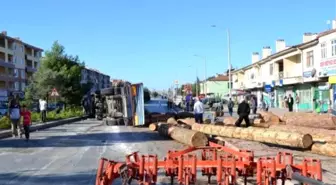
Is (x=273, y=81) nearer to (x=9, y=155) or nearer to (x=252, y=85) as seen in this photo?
(x=252, y=85)

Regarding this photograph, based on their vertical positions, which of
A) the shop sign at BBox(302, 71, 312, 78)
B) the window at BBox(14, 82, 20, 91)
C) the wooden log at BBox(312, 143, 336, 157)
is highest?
the window at BBox(14, 82, 20, 91)

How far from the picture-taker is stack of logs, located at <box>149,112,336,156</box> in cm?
1325

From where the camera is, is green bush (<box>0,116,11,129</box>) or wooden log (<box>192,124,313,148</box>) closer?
wooden log (<box>192,124,313,148</box>)

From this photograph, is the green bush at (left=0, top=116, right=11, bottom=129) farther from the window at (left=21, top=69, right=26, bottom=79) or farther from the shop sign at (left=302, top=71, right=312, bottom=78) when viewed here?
the window at (left=21, top=69, right=26, bottom=79)

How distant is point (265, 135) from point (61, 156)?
6.49m

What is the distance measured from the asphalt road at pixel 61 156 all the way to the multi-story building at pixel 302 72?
18.5 m

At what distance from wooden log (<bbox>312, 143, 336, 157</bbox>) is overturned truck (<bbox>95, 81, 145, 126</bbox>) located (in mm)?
11760

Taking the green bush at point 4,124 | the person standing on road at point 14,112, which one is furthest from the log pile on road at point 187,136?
the green bush at point 4,124

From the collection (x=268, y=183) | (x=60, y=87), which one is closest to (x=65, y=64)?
(x=60, y=87)

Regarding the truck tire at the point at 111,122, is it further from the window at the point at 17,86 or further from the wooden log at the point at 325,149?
the window at the point at 17,86

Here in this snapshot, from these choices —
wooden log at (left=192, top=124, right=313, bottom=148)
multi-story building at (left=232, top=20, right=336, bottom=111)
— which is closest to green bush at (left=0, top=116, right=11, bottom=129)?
wooden log at (left=192, top=124, right=313, bottom=148)

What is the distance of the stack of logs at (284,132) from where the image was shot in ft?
43.5

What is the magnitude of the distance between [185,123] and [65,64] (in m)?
29.8

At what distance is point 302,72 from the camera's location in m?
48.7
